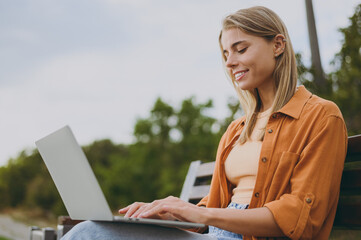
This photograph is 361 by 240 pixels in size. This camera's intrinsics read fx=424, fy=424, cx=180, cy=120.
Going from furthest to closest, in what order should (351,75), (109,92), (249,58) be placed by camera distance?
1. (109,92)
2. (351,75)
3. (249,58)

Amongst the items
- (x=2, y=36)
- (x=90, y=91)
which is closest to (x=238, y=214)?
(x=2, y=36)

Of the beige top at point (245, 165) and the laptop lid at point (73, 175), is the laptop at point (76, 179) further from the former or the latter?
the beige top at point (245, 165)

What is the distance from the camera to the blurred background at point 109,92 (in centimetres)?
2077

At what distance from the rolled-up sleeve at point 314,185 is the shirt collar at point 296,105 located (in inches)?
5.9

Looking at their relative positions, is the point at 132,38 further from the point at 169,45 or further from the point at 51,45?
the point at 51,45

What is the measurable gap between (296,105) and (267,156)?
28cm

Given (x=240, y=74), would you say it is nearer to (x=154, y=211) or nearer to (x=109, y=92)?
(x=154, y=211)

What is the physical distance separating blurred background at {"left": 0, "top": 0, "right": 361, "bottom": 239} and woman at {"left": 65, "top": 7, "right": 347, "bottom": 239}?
15.3m

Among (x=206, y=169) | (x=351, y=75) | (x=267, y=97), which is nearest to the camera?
(x=267, y=97)

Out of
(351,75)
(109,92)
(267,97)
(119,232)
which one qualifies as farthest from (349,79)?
(109,92)

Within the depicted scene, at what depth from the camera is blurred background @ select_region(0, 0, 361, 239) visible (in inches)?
818

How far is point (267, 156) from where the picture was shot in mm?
1774

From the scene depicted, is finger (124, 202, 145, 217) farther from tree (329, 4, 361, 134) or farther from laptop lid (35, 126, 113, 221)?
tree (329, 4, 361, 134)

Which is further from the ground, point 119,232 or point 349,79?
point 119,232
